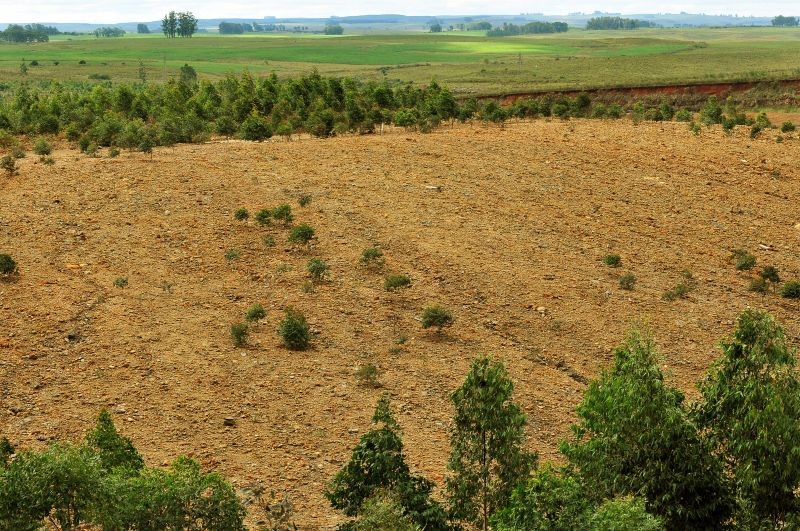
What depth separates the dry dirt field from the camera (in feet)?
65.1

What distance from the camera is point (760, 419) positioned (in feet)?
43.2

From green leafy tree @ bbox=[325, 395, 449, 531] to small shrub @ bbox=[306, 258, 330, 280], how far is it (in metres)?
11.2

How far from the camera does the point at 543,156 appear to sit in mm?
36469

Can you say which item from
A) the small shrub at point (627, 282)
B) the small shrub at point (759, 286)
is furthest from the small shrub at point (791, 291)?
the small shrub at point (627, 282)

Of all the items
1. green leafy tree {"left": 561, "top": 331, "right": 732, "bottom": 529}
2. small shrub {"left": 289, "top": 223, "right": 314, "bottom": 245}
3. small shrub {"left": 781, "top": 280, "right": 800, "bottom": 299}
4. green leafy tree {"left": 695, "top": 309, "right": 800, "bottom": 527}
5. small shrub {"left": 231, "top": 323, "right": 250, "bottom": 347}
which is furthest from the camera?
small shrub {"left": 289, "top": 223, "right": 314, "bottom": 245}

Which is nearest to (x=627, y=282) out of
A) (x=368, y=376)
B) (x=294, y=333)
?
(x=368, y=376)

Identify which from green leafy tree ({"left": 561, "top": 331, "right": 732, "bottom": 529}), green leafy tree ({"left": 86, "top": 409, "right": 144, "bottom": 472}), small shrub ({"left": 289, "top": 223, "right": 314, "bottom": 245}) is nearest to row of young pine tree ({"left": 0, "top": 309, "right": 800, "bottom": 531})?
green leafy tree ({"left": 561, "top": 331, "right": 732, "bottom": 529})

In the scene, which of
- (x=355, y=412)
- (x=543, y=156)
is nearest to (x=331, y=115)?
(x=543, y=156)

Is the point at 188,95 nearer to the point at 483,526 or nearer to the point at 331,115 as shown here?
the point at 331,115

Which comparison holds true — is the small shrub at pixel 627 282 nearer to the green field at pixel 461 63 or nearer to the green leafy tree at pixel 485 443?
the green leafy tree at pixel 485 443

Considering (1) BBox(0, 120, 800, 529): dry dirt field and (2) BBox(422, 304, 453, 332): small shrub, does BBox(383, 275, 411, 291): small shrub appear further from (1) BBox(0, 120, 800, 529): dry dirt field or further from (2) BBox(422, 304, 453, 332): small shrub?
(2) BBox(422, 304, 453, 332): small shrub

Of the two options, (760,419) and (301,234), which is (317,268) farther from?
(760,419)

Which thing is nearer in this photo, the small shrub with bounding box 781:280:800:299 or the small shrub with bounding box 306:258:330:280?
the small shrub with bounding box 306:258:330:280

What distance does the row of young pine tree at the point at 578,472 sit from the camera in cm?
1314
